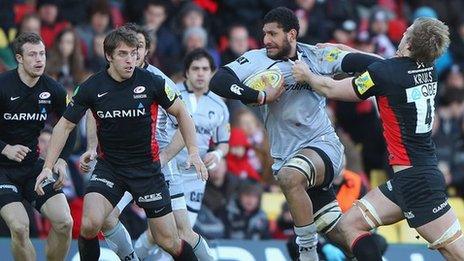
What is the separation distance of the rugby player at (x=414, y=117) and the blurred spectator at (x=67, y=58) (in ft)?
19.2

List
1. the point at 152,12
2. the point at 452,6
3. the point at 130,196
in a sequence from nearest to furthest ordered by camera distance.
Answer: the point at 130,196 → the point at 152,12 → the point at 452,6

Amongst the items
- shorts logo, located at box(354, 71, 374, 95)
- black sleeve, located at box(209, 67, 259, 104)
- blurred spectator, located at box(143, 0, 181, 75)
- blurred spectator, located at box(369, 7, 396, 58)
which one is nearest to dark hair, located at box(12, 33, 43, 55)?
black sleeve, located at box(209, 67, 259, 104)

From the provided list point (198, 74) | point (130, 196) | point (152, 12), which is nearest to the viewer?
point (130, 196)

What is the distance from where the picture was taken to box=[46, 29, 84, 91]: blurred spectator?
662 inches

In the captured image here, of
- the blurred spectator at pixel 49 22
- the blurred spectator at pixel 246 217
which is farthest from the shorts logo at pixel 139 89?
the blurred spectator at pixel 49 22

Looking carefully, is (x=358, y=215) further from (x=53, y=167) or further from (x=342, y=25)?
(x=342, y=25)

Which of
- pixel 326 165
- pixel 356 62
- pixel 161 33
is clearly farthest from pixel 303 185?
pixel 161 33

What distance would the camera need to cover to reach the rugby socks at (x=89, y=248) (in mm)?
12171

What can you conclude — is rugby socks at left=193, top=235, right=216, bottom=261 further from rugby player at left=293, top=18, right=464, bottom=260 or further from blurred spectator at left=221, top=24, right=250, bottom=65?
blurred spectator at left=221, top=24, right=250, bottom=65

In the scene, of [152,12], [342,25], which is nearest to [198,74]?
[152,12]

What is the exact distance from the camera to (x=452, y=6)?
2141 centimetres

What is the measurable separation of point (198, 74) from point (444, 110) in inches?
246

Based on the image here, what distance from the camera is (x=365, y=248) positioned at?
11852 millimetres

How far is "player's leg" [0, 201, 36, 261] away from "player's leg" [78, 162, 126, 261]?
0.58 metres
